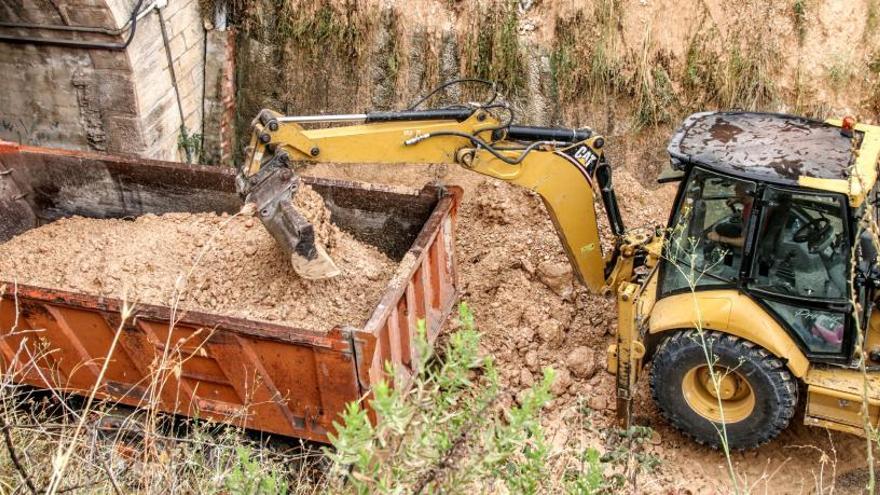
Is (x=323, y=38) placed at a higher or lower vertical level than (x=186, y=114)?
higher

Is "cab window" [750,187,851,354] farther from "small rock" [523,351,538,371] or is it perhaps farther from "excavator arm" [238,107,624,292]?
"small rock" [523,351,538,371]

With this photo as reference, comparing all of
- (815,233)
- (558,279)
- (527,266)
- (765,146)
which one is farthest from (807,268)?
(527,266)

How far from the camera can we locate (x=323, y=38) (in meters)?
8.87

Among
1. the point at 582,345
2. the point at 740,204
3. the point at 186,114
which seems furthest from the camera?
the point at 186,114

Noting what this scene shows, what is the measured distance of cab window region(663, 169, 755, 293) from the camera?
5359 mm

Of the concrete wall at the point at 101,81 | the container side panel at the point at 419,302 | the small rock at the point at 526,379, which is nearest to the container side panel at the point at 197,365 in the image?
the container side panel at the point at 419,302

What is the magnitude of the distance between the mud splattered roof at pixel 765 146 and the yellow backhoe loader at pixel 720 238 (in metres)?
0.01

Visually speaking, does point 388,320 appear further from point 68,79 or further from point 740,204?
point 68,79

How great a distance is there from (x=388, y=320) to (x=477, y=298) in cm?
198

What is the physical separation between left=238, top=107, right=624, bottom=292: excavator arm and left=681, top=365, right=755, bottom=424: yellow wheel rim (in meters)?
1.14

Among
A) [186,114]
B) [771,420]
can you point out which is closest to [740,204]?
[771,420]

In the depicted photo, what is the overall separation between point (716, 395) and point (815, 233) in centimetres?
117

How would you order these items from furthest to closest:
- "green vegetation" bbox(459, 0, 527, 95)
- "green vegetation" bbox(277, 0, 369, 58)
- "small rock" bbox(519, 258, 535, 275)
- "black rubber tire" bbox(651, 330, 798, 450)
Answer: "green vegetation" bbox(277, 0, 369, 58) < "green vegetation" bbox(459, 0, 527, 95) < "small rock" bbox(519, 258, 535, 275) < "black rubber tire" bbox(651, 330, 798, 450)

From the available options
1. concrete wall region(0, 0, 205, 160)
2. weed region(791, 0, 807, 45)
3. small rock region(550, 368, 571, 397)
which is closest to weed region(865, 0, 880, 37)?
weed region(791, 0, 807, 45)
